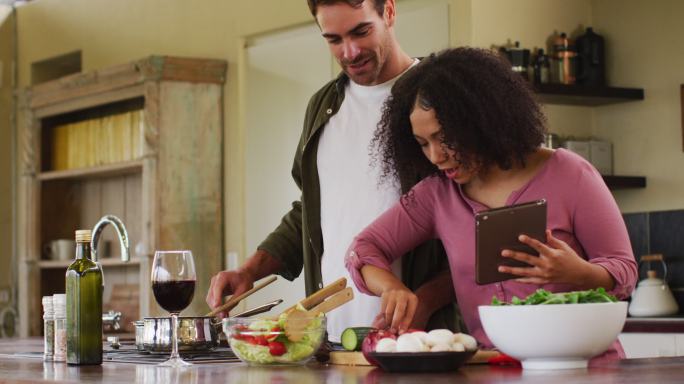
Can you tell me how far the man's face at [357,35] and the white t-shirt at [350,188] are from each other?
98 millimetres

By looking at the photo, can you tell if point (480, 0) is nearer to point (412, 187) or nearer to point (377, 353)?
point (412, 187)

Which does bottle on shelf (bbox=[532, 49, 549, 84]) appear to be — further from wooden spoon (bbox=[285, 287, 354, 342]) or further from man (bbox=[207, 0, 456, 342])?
wooden spoon (bbox=[285, 287, 354, 342])

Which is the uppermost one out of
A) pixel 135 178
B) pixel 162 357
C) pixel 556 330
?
pixel 135 178

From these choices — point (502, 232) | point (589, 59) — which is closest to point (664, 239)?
point (589, 59)

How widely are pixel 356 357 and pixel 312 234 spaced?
78cm

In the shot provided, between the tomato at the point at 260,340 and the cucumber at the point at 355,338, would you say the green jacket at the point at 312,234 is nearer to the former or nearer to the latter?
the cucumber at the point at 355,338

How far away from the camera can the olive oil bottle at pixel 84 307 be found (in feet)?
7.07

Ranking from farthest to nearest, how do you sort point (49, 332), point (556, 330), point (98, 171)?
1. point (98, 171)
2. point (49, 332)
3. point (556, 330)

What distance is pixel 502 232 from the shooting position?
1.93 m

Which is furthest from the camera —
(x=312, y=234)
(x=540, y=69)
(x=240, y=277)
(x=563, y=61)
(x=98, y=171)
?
(x=98, y=171)

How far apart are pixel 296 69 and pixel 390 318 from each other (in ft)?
11.5

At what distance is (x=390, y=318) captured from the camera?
2.14 metres

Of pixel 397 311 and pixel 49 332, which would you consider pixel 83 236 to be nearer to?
pixel 49 332

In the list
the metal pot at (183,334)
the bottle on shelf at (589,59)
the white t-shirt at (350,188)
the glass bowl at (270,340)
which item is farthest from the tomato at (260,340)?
the bottle on shelf at (589,59)
